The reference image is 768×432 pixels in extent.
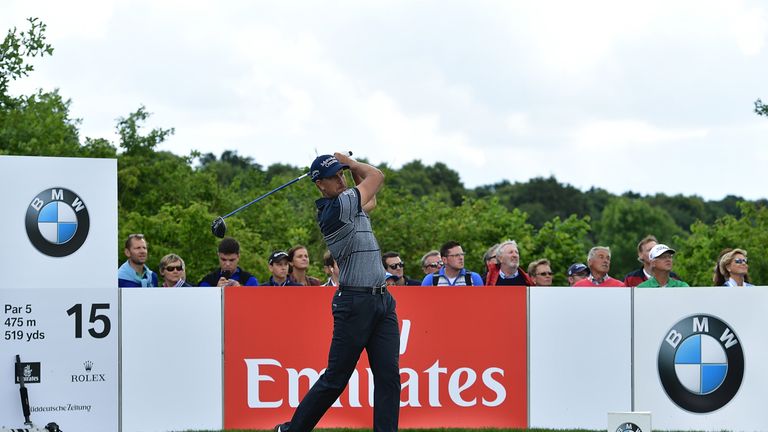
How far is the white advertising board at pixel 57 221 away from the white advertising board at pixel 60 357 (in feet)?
0.47

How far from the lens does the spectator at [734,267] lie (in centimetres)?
1155

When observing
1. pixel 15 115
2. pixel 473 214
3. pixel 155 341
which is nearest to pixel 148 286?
pixel 155 341

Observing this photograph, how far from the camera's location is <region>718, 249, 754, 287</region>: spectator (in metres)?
11.6

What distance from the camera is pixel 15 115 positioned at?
2327 centimetres

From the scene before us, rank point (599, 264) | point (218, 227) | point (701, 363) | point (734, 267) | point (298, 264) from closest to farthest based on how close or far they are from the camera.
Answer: point (218, 227)
point (701, 363)
point (734, 267)
point (298, 264)
point (599, 264)

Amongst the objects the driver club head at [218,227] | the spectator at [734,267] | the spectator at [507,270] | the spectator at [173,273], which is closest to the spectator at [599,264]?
the spectator at [507,270]

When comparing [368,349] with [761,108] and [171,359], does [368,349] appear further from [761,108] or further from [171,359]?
[761,108]

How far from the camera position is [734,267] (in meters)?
11.6

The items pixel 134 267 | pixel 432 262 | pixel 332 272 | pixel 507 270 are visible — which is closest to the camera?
pixel 134 267

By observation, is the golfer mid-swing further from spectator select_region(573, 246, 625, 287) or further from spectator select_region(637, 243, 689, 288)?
spectator select_region(573, 246, 625, 287)

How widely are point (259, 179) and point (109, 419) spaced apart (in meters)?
38.2

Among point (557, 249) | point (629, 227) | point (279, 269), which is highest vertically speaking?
point (279, 269)

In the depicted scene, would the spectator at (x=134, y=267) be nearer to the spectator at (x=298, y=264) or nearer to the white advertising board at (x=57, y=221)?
the white advertising board at (x=57, y=221)

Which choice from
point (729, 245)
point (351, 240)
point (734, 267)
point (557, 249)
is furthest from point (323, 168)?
point (557, 249)
